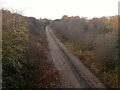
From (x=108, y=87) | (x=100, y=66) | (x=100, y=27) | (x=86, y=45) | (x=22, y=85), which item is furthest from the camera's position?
(x=100, y=27)

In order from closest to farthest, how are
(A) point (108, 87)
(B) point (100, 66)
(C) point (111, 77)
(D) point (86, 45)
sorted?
(A) point (108, 87) → (C) point (111, 77) → (B) point (100, 66) → (D) point (86, 45)

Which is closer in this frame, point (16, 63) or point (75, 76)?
point (16, 63)

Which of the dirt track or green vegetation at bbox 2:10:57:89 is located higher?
green vegetation at bbox 2:10:57:89

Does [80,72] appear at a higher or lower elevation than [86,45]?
lower

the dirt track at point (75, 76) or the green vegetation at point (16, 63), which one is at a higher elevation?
the green vegetation at point (16, 63)

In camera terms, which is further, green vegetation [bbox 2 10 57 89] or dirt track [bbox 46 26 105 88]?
dirt track [bbox 46 26 105 88]

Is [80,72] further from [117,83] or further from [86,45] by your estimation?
[86,45]

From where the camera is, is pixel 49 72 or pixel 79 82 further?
pixel 49 72

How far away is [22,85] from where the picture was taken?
745 cm

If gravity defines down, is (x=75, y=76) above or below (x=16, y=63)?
below

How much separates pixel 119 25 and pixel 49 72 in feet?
29.7

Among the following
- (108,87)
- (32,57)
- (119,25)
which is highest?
(119,25)

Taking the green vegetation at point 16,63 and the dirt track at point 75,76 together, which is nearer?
the green vegetation at point 16,63

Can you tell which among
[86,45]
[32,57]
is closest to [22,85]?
[32,57]
